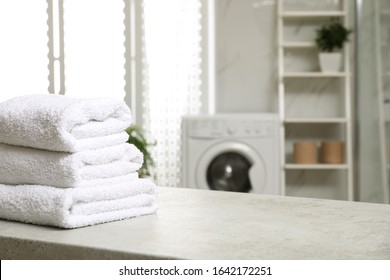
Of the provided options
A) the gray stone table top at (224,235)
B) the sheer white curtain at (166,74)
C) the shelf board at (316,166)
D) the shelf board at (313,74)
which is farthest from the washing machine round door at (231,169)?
the gray stone table top at (224,235)

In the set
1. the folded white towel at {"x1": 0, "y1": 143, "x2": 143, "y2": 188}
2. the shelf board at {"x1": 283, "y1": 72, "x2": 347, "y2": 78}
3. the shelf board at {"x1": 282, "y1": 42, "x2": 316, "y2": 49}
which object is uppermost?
the shelf board at {"x1": 282, "y1": 42, "x2": 316, "y2": 49}

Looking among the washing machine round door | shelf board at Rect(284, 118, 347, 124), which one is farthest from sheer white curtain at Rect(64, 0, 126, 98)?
shelf board at Rect(284, 118, 347, 124)

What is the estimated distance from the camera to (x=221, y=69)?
16.6 feet

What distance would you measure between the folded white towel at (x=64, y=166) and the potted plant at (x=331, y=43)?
3.66m

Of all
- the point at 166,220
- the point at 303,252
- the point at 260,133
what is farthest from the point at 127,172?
the point at 260,133

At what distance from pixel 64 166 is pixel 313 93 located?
4.00 m

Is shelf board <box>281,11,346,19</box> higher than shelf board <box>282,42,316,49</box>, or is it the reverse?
shelf board <box>281,11,346,19</box>

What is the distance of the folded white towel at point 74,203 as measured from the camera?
112 cm

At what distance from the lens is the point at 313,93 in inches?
196

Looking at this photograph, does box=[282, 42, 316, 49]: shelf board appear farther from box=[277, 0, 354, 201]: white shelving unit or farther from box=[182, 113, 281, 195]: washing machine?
box=[182, 113, 281, 195]: washing machine

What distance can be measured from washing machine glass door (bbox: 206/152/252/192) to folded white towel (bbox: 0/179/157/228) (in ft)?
10.8

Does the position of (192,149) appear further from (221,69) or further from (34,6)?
(34,6)

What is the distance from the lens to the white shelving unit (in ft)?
15.4

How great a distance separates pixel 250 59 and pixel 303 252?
13.5 ft
